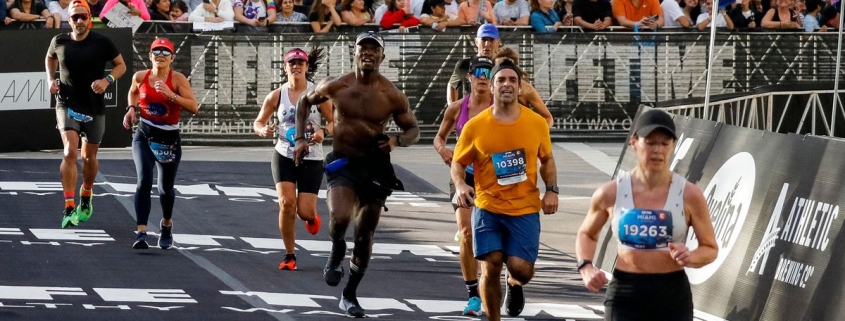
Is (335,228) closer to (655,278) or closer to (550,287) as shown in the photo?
(550,287)

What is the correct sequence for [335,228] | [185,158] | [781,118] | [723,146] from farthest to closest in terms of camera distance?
1. [185,158]
2. [781,118]
3. [723,146]
4. [335,228]

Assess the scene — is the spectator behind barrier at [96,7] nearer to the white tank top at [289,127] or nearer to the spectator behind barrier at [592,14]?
the spectator behind barrier at [592,14]

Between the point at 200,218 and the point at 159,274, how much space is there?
3690 mm

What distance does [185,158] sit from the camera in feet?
70.9

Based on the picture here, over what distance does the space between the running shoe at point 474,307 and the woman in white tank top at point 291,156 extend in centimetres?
235

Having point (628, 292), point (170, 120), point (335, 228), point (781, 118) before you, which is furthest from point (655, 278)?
point (781, 118)

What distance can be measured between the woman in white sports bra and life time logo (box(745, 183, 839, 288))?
8.76 ft

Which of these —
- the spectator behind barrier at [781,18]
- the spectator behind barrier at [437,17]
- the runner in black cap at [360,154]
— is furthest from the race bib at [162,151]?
the spectator behind barrier at [781,18]

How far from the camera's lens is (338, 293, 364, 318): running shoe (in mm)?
11117

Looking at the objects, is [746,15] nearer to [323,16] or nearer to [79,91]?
[323,16]

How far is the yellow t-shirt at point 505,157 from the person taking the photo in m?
10.0

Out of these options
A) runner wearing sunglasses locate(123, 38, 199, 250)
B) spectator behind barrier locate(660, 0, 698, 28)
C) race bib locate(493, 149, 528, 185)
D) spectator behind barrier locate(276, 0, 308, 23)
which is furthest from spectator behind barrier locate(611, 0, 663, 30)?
race bib locate(493, 149, 528, 185)

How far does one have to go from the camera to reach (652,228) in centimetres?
749

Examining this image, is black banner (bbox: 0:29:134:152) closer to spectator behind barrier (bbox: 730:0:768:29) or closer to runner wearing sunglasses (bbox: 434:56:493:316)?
spectator behind barrier (bbox: 730:0:768:29)
